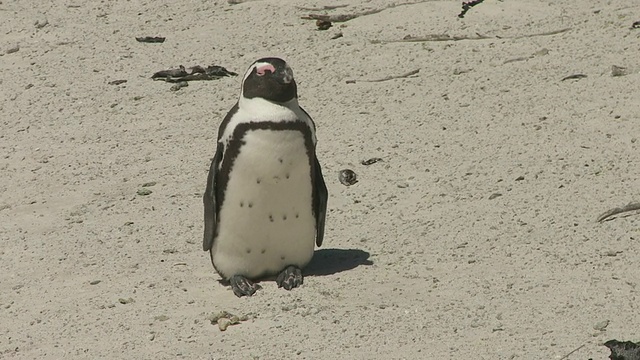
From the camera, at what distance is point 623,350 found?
4.64m

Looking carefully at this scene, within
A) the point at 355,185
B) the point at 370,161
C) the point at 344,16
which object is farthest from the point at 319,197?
the point at 344,16

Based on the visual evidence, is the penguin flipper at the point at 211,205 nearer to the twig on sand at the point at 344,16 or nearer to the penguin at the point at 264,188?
the penguin at the point at 264,188

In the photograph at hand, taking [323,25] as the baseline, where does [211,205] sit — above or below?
above

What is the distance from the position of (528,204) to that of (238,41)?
11.0 ft

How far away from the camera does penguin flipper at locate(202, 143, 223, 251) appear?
18.5ft

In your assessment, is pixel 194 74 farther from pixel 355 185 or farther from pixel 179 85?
pixel 355 185

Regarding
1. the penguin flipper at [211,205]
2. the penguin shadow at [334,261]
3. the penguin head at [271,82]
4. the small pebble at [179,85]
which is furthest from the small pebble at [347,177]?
the small pebble at [179,85]

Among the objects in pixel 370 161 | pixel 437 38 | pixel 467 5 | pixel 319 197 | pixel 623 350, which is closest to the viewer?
pixel 623 350

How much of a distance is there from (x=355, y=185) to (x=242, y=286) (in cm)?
144

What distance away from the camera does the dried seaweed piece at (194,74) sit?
8516mm

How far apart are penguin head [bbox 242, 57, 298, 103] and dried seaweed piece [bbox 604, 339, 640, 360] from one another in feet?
5.70

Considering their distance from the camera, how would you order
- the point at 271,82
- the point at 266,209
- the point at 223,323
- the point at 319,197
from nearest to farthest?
the point at 223,323, the point at 271,82, the point at 266,209, the point at 319,197

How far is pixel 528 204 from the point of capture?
6426mm

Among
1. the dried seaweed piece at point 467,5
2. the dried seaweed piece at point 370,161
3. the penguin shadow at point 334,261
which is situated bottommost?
the dried seaweed piece at point 370,161
